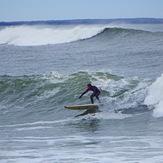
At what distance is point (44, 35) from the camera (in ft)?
172

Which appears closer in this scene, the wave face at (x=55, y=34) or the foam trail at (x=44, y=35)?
the wave face at (x=55, y=34)

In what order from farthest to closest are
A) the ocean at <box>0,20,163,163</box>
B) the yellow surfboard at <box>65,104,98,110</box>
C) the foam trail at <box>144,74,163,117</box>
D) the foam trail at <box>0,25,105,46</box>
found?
1. the foam trail at <box>0,25,105,46</box>
2. the yellow surfboard at <box>65,104,98,110</box>
3. the foam trail at <box>144,74,163,117</box>
4. the ocean at <box>0,20,163,163</box>

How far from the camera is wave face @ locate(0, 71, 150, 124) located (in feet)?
50.4

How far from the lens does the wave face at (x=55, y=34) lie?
1596 inches

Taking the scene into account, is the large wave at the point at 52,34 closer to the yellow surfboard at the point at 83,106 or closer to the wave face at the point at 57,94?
the wave face at the point at 57,94

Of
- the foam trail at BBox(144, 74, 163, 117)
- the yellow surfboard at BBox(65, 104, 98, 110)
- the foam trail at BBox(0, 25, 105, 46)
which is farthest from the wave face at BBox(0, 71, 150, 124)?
the foam trail at BBox(0, 25, 105, 46)

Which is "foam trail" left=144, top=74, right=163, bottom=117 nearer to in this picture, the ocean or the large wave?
the ocean

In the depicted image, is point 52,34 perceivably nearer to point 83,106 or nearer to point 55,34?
point 55,34

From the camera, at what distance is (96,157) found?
8.80m

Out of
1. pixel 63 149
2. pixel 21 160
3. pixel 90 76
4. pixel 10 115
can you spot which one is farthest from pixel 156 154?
pixel 90 76

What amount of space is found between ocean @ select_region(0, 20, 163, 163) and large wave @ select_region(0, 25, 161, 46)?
980cm

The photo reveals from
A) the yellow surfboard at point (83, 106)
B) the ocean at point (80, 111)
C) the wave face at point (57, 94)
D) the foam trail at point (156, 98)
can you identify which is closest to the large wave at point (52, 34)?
the ocean at point (80, 111)

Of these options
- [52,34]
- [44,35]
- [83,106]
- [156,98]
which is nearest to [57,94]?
[83,106]

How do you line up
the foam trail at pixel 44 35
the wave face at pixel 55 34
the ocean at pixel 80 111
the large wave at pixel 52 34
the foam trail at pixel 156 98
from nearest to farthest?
the ocean at pixel 80 111 → the foam trail at pixel 156 98 → the wave face at pixel 55 34 → the large wave at pixel 52 34 → the foam trail at pixel 44 35
